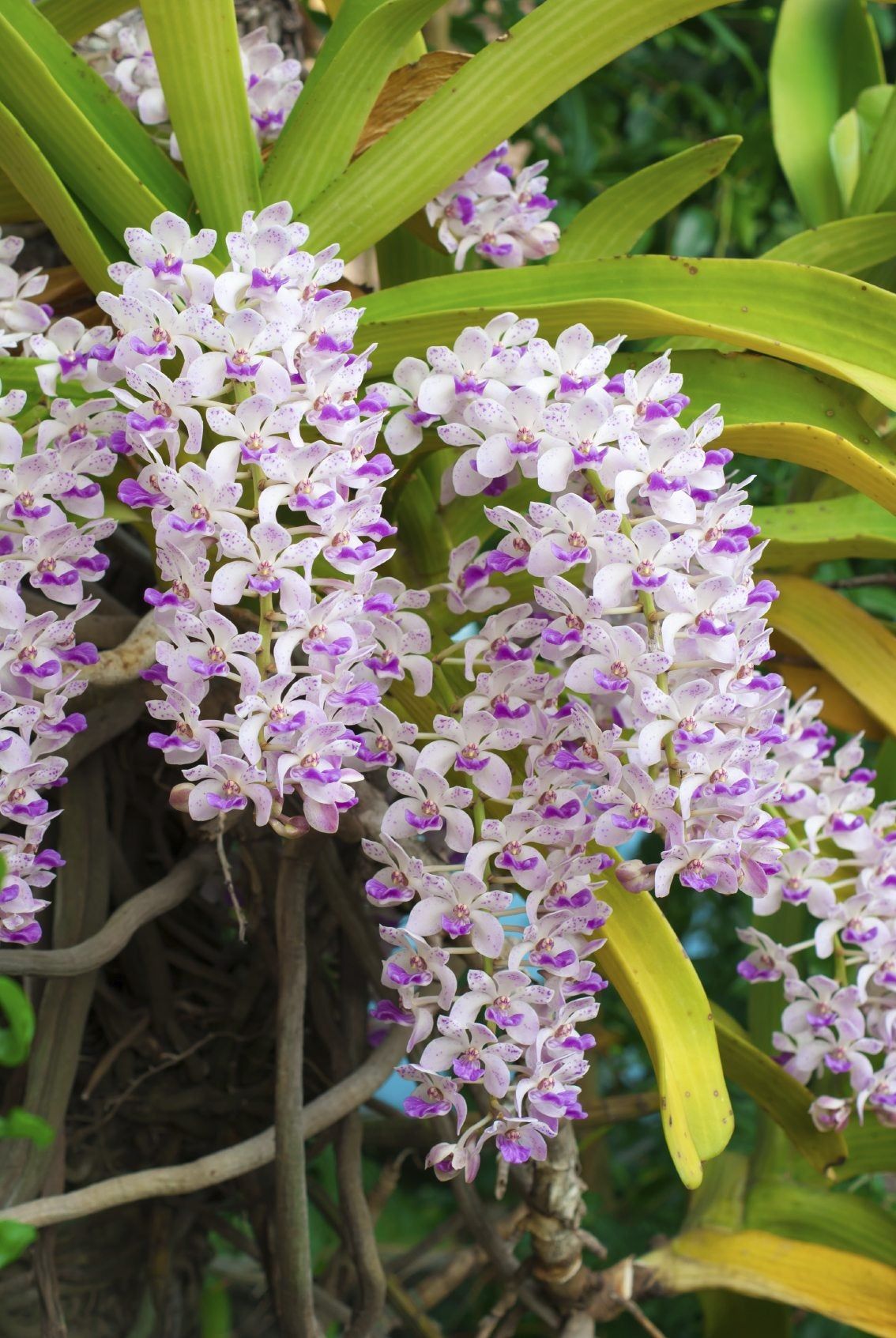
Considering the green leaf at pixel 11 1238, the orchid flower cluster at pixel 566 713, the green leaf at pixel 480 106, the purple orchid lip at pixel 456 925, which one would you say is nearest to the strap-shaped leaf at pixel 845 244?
the green leaf at pixel 480 106

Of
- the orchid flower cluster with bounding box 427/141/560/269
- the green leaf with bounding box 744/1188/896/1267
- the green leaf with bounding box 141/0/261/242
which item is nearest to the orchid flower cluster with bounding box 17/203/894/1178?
the green leaf with bounding box 141/0/261/242

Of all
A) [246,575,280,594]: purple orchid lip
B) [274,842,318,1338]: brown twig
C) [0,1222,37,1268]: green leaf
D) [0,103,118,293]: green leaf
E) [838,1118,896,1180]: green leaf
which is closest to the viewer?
[0,1222,37,1268]: green leaf

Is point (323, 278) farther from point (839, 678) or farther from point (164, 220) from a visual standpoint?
point (839, 678)

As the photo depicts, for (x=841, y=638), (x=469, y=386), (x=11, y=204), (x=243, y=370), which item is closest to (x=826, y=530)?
(x=841, y=638)

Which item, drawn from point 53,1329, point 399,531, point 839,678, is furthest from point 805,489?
point 53,1329

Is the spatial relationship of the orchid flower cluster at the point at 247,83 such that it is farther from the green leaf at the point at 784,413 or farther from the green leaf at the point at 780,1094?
the green leaf at the point at 780,1094

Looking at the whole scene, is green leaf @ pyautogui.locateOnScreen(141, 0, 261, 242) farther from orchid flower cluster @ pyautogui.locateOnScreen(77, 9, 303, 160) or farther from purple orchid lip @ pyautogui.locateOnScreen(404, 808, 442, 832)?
purple orchid lip @ pyautogui.locateOnScreen(404, 808, 442, 832)
